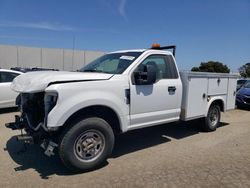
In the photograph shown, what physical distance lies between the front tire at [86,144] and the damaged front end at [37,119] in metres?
0.22

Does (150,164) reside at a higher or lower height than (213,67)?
lower

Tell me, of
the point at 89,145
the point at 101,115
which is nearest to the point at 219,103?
the point at 101,115

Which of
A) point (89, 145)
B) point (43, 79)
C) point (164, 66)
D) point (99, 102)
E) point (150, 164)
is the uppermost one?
point (164, 66)

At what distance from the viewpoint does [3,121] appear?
7457 mm

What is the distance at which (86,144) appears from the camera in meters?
4.09

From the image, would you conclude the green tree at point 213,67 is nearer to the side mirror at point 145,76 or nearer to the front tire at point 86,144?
the side mirror at point 145,76

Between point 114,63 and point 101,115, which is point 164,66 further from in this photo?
point 101,115

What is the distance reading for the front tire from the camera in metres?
3.84

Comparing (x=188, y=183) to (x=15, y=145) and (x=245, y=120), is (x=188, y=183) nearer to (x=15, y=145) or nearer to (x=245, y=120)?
(x=15, y=145)

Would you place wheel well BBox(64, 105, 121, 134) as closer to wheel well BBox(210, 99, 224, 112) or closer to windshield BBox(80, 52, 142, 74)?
windshield BBox(80, 52, 142, 74)

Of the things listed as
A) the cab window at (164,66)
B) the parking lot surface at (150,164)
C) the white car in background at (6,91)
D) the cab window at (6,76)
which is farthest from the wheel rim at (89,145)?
the cab window at (6,76)

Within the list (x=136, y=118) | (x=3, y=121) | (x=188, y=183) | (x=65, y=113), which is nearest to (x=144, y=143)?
(x=136, y=118)

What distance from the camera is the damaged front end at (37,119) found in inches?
149

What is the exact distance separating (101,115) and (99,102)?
46 centimetres
